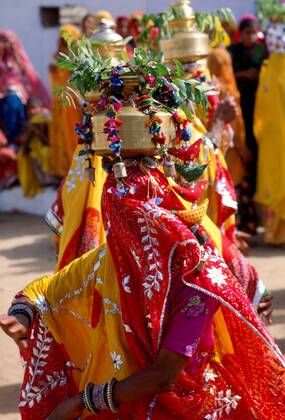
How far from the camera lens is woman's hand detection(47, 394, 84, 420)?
290 centimetres

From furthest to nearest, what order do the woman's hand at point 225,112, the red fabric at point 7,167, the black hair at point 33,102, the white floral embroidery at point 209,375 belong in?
1. the black hair at point 33,102
2. the red fabric at point 7,167
3. the woman's hand at point 225,112
4. the white floral embroidery at point 209,375

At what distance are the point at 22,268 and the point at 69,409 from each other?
4.91m

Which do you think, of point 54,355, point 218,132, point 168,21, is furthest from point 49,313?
point 168,21

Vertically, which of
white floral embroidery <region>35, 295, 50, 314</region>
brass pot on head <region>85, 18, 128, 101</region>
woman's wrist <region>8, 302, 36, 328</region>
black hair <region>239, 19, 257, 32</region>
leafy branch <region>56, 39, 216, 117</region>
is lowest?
woman's wrist <region>8, 302, 36, 328</region>

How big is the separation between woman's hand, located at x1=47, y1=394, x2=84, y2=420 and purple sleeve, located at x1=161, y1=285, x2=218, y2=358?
334 millimetres

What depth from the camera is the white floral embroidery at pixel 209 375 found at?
2.99m

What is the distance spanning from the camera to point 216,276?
284 centimetres

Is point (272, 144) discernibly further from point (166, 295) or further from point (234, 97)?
point (166, 295)

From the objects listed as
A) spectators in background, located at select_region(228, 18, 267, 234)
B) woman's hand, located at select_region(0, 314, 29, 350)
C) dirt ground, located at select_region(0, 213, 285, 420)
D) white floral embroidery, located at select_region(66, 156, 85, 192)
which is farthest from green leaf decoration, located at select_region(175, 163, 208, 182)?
spectators in background, located at select_region(228, 18, 267, 234)

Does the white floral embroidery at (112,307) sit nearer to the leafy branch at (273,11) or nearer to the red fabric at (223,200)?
the red fabric at (223,200)

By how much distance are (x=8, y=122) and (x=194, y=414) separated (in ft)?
26.6

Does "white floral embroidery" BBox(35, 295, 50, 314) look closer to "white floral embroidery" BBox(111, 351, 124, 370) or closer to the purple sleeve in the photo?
"white floral embroidery" BBox(111, 351, 124, 370)

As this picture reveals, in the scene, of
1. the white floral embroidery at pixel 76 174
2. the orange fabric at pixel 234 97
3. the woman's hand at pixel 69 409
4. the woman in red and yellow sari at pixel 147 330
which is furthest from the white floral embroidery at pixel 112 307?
the orange fabric at pixel 234 97

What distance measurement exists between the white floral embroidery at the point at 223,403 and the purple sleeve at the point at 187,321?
23 centimetres
